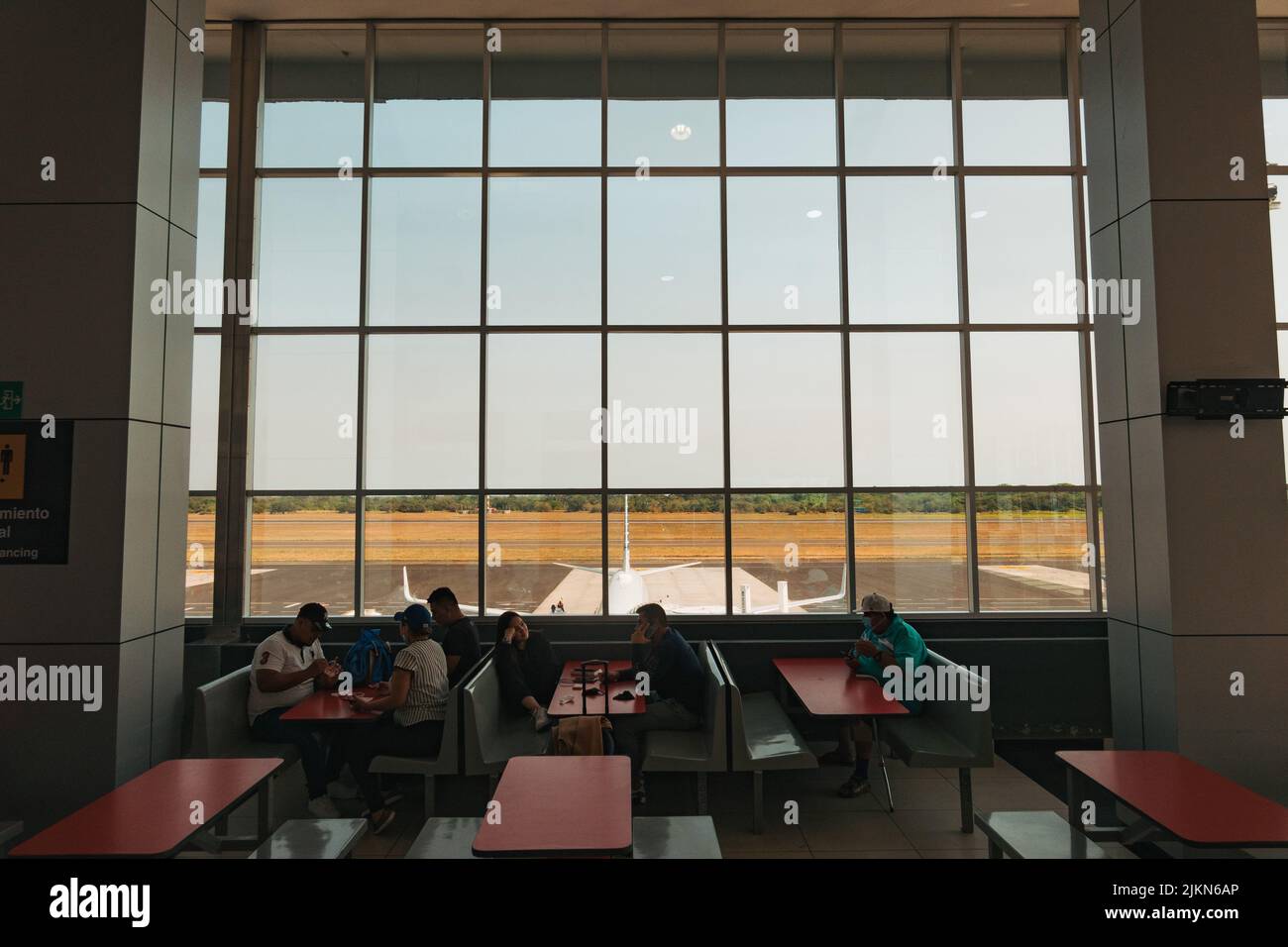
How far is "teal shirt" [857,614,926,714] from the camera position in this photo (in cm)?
477

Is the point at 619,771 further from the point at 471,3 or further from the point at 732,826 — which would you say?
the point at 471,3

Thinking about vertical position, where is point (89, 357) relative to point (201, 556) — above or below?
above

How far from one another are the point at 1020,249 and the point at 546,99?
4.79m

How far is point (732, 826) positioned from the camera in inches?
164

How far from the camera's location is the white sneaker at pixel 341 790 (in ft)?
14.8

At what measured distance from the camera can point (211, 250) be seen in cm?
669

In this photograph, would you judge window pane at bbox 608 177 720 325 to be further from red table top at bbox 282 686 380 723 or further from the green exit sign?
the green exit sign

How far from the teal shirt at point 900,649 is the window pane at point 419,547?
3.54 meters

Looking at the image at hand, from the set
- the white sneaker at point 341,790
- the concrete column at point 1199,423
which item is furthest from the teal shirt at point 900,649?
the white sneaker at point 341,790

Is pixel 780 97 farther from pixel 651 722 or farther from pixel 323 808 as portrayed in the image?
pixel 323 808

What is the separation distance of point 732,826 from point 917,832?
1.06 m

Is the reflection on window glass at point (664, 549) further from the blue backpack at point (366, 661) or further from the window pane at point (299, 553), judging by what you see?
the window pane at point (299, 553)

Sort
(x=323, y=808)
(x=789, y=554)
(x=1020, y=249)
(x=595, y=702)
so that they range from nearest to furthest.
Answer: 1. (x=323, y=808)
2. (x=595, y=702)
3. (x=789, y=554)
4. (x=1020, y=249)

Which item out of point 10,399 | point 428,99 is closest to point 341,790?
point 10,399
